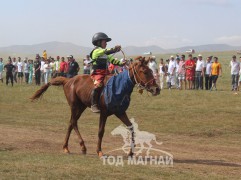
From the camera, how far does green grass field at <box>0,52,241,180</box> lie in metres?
9.99

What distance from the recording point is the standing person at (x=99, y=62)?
12.1m

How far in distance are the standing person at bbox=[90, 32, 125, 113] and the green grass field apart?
1.50m

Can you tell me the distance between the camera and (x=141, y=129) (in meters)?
20.1

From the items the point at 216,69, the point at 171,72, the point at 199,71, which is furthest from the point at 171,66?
the point at 216,69

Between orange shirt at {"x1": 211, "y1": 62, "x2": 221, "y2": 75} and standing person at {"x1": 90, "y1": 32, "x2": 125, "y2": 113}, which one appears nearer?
standing person at {"x1": 90, "y1": 32, "x2": 125, "y2": 113}

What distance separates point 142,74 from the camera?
38.0 feet

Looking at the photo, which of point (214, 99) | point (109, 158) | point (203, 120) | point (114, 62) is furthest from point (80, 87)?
point (214, 99)

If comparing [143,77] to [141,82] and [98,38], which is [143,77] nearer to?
[141,82]

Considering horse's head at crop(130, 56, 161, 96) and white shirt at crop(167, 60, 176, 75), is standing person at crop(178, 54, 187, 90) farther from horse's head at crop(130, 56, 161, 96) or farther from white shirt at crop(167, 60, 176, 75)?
horse's head at crop(130, 56, 161, 96)

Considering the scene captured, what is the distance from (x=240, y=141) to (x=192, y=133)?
2249 mm

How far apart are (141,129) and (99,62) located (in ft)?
27.0

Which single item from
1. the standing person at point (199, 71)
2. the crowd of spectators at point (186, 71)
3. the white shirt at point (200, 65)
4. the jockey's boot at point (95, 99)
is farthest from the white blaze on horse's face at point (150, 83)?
the white shirt at point (200, 65)

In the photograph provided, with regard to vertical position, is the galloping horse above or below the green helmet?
below

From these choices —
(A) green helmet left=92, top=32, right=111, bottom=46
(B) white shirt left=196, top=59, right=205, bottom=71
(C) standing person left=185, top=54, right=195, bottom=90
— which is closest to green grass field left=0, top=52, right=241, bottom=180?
(C) standing person left=185, top=54, right=195, bottom=90
